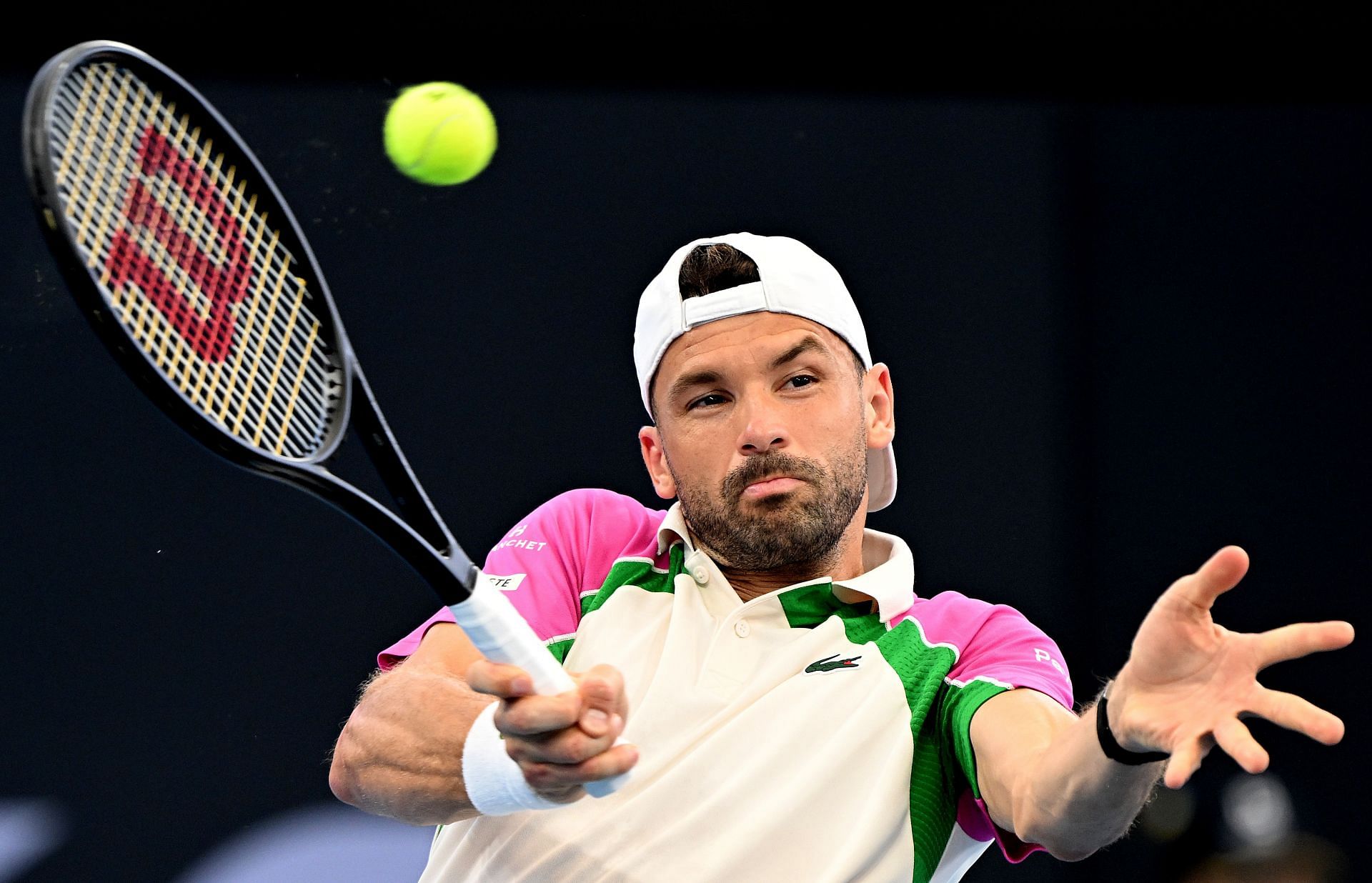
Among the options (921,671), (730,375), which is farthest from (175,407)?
(921,671)

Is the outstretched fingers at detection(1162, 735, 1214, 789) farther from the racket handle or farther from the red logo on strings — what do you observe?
the red logo on strings

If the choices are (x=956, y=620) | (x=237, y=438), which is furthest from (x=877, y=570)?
(x=237, y=438)

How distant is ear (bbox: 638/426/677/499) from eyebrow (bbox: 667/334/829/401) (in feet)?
0.32

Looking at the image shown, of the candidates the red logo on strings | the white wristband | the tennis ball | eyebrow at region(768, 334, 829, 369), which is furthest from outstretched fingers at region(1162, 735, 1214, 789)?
the tennis ball

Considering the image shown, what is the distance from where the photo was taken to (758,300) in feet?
6.00

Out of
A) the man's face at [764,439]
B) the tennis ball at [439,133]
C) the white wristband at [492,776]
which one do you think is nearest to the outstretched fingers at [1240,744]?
the white wristband at [492,776]

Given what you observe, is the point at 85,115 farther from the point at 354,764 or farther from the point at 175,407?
the point at 354,764

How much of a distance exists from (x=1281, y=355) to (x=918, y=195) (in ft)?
2.73

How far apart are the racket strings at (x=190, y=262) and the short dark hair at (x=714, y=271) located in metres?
0.57

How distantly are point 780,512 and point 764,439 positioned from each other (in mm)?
99

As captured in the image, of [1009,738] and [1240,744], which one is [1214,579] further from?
[1009,738]

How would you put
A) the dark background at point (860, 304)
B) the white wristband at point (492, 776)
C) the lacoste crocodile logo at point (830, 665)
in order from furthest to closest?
1. the dark background at point (860, 304)
2. the lacoste crocodile logo at point (830, 665)
3. the white wristband at point (492, 776)

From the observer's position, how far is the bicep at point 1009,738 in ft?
4.81

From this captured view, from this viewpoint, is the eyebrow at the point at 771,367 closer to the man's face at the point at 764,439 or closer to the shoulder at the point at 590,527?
the man's face at the point at 764,439
